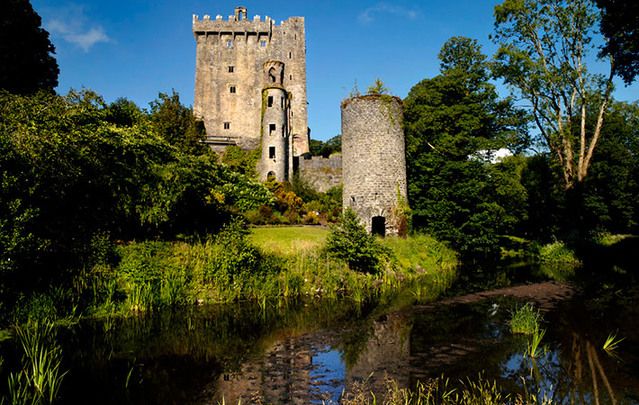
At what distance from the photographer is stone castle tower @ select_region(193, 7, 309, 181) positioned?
44.3 m

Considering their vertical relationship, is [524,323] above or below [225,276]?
below

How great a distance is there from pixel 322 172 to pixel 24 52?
2236 centimetres

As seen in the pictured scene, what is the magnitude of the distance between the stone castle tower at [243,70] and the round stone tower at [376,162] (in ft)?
74.5

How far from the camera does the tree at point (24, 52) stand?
18.5 metres

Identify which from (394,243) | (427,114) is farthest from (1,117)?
(427,114)

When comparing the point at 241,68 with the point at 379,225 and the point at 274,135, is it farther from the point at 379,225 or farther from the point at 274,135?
the point at 379,225

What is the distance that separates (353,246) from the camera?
15.1 meters

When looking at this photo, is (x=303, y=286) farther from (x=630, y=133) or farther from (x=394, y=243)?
(x=630, y=133)

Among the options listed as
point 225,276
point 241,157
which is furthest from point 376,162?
point 241,157

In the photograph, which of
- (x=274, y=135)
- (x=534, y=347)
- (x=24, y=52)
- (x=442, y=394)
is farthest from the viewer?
(x=274, y=135)

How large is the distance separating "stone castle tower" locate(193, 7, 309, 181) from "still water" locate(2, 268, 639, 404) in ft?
114

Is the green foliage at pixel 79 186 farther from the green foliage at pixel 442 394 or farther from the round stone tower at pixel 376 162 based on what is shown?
the green foliage at pixel 442 394

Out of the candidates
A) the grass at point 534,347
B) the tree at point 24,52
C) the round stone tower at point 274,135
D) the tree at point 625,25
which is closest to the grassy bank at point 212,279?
the grass at point 534,347

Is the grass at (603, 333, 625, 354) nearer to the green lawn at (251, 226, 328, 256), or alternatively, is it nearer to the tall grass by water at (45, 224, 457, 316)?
the tall grass by water at (45, 224, 457, 316)
